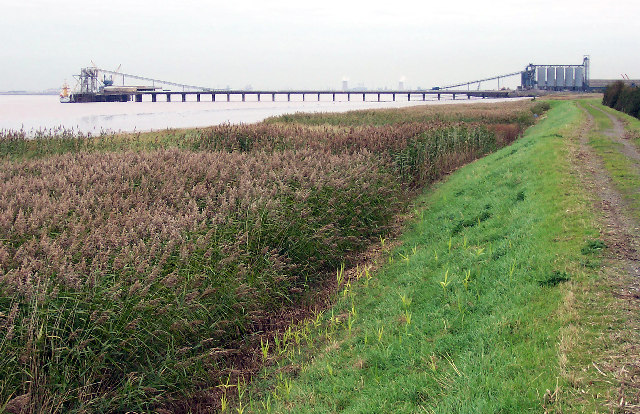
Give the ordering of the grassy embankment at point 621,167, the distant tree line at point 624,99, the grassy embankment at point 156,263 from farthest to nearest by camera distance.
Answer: the distant tree line at point 624,99 < the grassy embankment at point 621,167 < the grassy embankment at point 156,263

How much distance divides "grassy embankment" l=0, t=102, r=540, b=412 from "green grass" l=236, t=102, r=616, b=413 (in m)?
0.93

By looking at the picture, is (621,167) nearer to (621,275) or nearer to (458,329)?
(621,275)

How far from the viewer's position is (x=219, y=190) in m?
10.9

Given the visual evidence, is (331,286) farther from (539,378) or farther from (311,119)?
(311,119)

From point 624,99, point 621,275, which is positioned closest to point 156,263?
point 621,275

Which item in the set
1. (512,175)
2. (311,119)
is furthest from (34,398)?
(311,119)

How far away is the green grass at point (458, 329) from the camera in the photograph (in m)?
5.15

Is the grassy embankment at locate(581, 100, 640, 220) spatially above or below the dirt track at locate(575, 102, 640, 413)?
above

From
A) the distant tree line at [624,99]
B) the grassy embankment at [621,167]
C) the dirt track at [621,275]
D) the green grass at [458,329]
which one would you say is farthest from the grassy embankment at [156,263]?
the distant tree line at [624,99]

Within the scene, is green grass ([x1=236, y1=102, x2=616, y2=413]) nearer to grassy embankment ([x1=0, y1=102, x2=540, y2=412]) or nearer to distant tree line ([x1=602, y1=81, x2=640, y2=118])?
Result: grassy embankment ([x1=0, y1=102, x2=540, y2=412])

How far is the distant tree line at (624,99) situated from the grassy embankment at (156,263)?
134ft

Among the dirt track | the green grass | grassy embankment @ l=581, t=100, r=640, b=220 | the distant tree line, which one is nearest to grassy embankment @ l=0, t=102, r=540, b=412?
the green grass

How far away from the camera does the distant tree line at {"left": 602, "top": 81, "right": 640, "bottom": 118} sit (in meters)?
45.4

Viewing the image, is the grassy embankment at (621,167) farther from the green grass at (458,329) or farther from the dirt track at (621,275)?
the green grass at (458,329)
